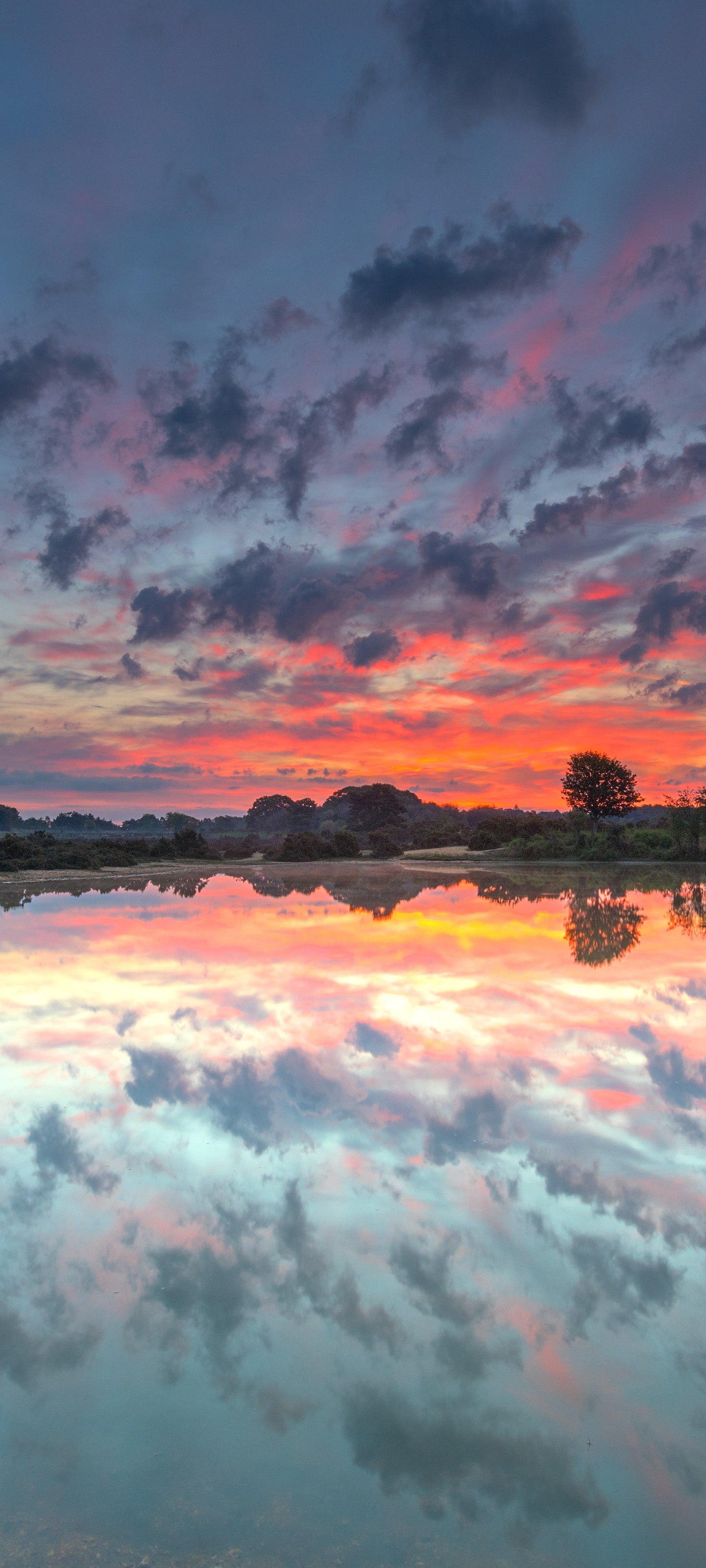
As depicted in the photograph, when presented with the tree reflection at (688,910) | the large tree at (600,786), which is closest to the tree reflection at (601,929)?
the tree reflection at (688,910)

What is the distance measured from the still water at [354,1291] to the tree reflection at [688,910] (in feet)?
32.7

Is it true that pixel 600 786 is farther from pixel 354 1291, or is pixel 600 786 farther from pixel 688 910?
pixel 354 1291

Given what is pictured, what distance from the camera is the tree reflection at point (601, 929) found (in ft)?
47.3

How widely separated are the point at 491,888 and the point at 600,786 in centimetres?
2485

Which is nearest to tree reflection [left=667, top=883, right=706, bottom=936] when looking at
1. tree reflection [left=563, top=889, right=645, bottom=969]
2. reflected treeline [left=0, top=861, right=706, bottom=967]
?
reflected treeline [left=0, top=861, right=706, bottom=967]

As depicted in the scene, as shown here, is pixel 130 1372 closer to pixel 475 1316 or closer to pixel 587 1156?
pixel 475 1316

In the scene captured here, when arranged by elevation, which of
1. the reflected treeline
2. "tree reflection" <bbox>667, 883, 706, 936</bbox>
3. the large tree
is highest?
the large tree

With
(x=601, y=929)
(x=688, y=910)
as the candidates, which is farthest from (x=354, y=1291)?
(x=688, y=910)

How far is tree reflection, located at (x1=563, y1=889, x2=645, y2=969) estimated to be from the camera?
14430 millimetres

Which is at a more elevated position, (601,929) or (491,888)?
(601,929)

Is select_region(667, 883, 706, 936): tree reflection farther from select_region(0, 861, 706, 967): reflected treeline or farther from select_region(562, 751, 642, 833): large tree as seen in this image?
select_region(562, 751, 642, 833): large tree

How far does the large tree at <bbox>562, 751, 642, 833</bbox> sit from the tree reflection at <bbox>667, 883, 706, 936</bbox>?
20.0 metres

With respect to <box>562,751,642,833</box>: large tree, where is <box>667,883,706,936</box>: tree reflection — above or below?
below

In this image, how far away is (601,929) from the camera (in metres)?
18.2
